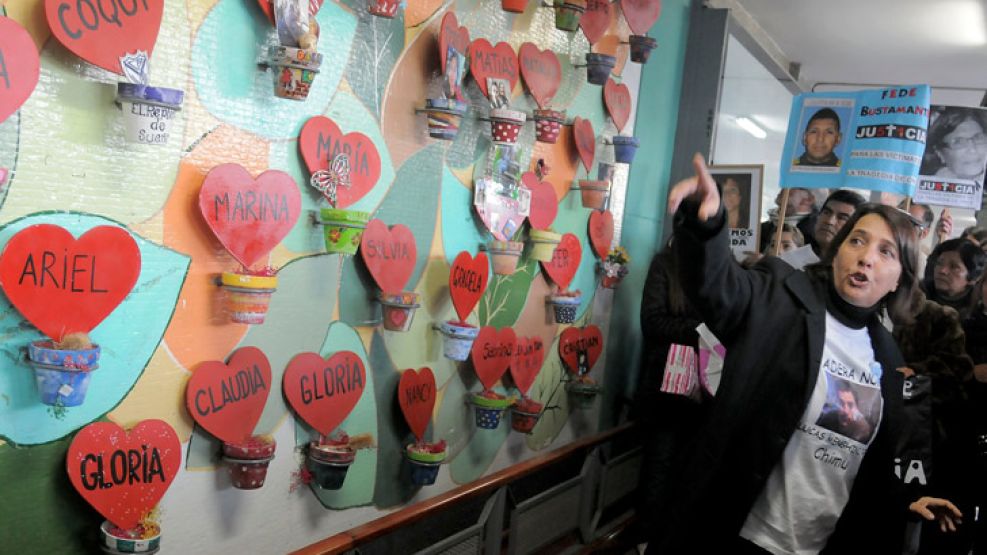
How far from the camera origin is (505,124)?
8.26 ft

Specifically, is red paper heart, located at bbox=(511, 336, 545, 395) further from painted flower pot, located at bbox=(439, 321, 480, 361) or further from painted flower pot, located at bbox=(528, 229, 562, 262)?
painted flower pot, located at bbox=(439, 321, 480, 361)

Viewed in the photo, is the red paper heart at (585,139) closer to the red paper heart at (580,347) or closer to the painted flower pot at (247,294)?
the red paper heart at (580,347)

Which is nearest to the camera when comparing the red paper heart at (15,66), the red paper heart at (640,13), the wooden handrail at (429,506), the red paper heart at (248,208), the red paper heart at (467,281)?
the red paper heart at (15,66)

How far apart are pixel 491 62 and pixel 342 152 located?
2.44ft

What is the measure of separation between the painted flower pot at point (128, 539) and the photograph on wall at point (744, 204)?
3166mm

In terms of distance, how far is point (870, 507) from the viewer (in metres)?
2.21

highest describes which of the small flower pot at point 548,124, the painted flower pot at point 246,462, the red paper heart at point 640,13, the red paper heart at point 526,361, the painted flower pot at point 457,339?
the red paper heart at point 640,13

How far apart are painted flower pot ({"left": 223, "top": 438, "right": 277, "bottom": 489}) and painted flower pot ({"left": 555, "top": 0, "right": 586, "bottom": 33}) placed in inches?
69.5

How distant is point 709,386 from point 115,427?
2.47m

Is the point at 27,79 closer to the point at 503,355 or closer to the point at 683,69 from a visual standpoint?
the point at 503,355

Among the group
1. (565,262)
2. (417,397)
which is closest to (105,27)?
(417,397)

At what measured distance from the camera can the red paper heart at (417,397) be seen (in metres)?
2.45

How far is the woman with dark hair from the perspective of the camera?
2.10m

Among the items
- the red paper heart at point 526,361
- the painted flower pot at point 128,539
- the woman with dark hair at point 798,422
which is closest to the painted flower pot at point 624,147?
the red paper heart at point 526,361
